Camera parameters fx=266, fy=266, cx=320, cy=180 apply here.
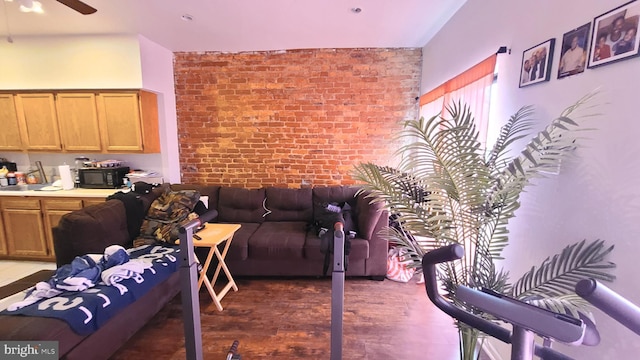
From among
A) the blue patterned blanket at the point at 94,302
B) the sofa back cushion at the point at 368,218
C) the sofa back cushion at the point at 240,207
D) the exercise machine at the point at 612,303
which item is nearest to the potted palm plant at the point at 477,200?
the exercise machine at the point at 612,303

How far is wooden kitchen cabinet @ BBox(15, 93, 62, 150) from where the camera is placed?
328cm

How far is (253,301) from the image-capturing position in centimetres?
254

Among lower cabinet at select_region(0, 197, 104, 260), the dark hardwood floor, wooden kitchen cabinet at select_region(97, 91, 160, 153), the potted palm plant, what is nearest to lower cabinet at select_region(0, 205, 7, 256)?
lower cabinet at select_region(0, 197, 104, 260)

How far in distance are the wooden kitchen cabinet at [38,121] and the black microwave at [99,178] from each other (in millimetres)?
437

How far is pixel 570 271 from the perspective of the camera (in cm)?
111

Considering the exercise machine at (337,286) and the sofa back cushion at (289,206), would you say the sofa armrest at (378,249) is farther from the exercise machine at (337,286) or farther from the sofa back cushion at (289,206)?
the exercise machine at (337,286)

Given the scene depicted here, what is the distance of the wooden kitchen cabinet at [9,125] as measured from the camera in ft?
10.8

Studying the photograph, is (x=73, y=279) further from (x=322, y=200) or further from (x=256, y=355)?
(x=322, y=200)

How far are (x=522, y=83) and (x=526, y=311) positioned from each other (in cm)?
160

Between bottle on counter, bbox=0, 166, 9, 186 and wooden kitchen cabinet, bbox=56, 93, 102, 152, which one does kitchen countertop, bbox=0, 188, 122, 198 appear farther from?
wooden kitchen cabinet, bbox=56, 93, 102, 152

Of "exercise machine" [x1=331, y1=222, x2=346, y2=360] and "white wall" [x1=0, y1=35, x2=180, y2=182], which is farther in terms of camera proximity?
"white wall" [x1=0, y1=35, x2=180, y2=182]

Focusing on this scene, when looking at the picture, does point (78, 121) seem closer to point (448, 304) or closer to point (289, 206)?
point (289, 206)

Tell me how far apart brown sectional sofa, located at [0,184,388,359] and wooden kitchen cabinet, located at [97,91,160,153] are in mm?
781

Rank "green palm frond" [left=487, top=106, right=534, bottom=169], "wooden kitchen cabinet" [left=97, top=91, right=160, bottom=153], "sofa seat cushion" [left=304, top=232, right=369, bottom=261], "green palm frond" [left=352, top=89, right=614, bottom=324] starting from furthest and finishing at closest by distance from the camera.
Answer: "wooden kitchen cabinet" [left=97, top=91, right=160, bottom=153]
"sofa seat cushion" [left=304, top=232, right=369, bottom=261]
"green palm frond" [left=487, top=106, right=534, bottom=169]
"green palm frond" [left=352, top=89, right=614, bottom=324]
